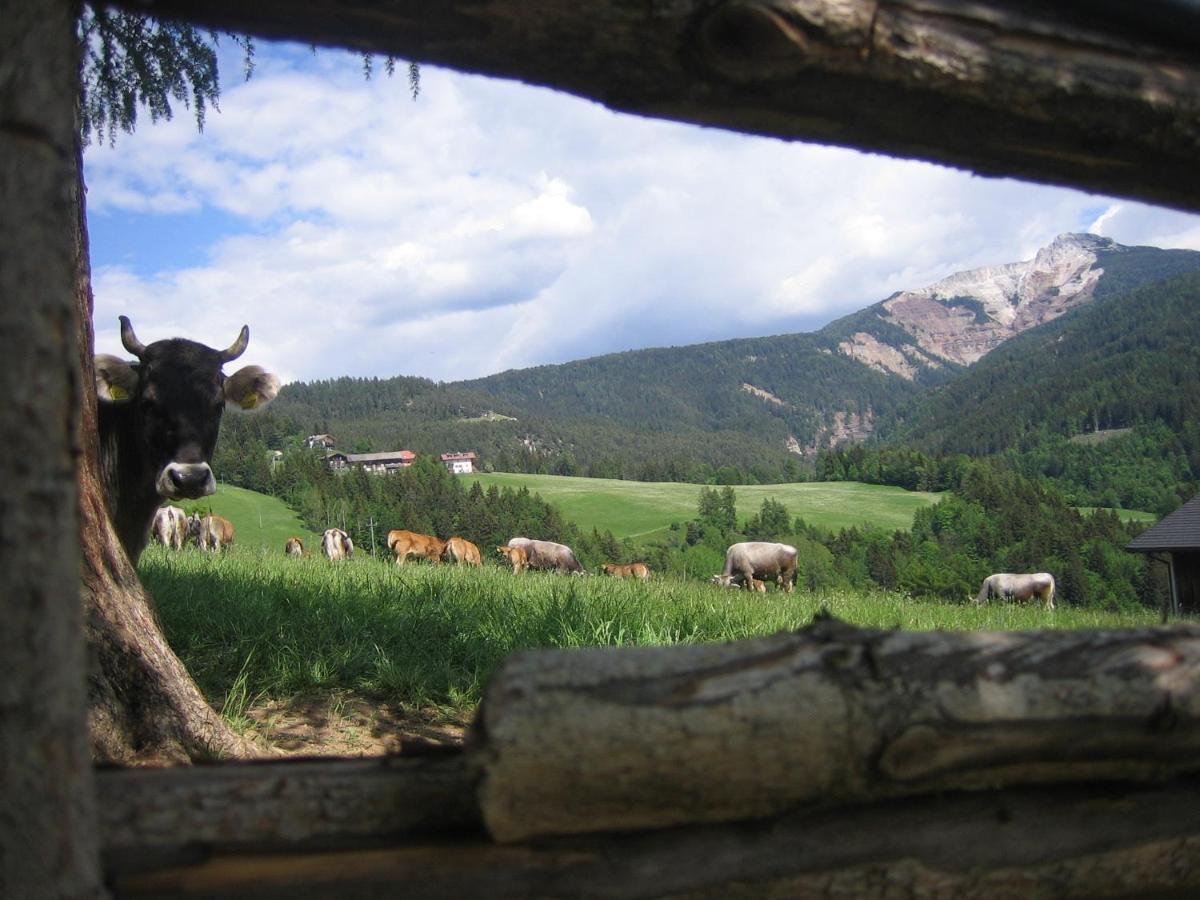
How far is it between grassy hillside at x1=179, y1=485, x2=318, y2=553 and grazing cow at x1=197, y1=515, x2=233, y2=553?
1689 inches

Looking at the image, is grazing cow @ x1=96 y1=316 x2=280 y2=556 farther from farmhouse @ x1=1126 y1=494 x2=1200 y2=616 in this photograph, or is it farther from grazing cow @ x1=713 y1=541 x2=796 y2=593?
farmhouse @ x1=1126 y1=494 x2=1200 y2=616

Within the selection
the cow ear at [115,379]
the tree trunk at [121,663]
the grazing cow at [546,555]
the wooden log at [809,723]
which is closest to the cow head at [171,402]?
the cow ear at [115,379]

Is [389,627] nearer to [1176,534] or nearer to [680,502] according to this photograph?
[1176,534]

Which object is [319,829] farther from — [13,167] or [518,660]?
[13,167]

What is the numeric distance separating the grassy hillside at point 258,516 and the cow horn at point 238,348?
66.4 meters

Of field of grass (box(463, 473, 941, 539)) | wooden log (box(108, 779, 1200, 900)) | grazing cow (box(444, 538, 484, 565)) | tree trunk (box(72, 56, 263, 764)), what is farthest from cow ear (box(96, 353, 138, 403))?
field of grass (box(463, 473, 941, 539))

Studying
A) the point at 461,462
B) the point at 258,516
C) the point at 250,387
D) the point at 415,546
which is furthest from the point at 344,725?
the point at 461,462

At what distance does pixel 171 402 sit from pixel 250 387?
75 cm

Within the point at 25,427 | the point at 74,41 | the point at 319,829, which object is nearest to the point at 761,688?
the point at 319,829

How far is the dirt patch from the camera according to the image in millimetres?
4039

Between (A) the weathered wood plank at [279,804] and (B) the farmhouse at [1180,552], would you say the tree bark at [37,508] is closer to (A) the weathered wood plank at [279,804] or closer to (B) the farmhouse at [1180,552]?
(A) the weathered wood plank at [279,804]

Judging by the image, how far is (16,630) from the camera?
4.26ft

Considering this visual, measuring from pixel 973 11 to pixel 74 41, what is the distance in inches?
68.1

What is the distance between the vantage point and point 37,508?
1313mm
